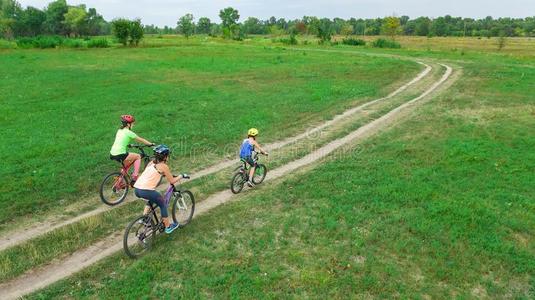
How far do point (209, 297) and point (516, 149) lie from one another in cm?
1505

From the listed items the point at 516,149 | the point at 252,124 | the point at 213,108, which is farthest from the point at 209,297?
the point at 213,108

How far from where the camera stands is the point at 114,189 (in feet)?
42.2

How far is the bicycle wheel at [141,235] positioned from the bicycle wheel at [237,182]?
3.52 metres

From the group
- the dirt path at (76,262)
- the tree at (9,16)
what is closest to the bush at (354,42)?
the dirt path at (76,262)

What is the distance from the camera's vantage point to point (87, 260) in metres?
9.78

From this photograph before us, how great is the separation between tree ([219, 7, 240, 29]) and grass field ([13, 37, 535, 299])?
368ft

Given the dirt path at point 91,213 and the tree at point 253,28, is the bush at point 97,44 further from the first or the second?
the tree at point 253,28

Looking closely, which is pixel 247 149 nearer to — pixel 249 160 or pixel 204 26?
pixel 249 160

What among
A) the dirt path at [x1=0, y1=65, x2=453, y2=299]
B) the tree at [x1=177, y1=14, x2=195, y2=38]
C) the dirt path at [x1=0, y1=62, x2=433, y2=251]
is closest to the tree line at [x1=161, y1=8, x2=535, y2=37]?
the tree at [x1=177, y1=14, x2=195, y2=38]

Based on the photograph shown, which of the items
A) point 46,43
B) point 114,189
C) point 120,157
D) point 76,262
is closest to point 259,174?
point 120,157

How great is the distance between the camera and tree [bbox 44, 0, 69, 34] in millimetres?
113375

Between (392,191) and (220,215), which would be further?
(392,191)

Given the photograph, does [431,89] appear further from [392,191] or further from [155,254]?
[155,254]

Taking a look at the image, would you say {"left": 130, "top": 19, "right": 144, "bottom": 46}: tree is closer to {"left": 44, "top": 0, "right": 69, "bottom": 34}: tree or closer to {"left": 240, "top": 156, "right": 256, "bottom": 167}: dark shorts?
{"left": 44, "top": 0, "right": 69, "bottom": 34}: tree
